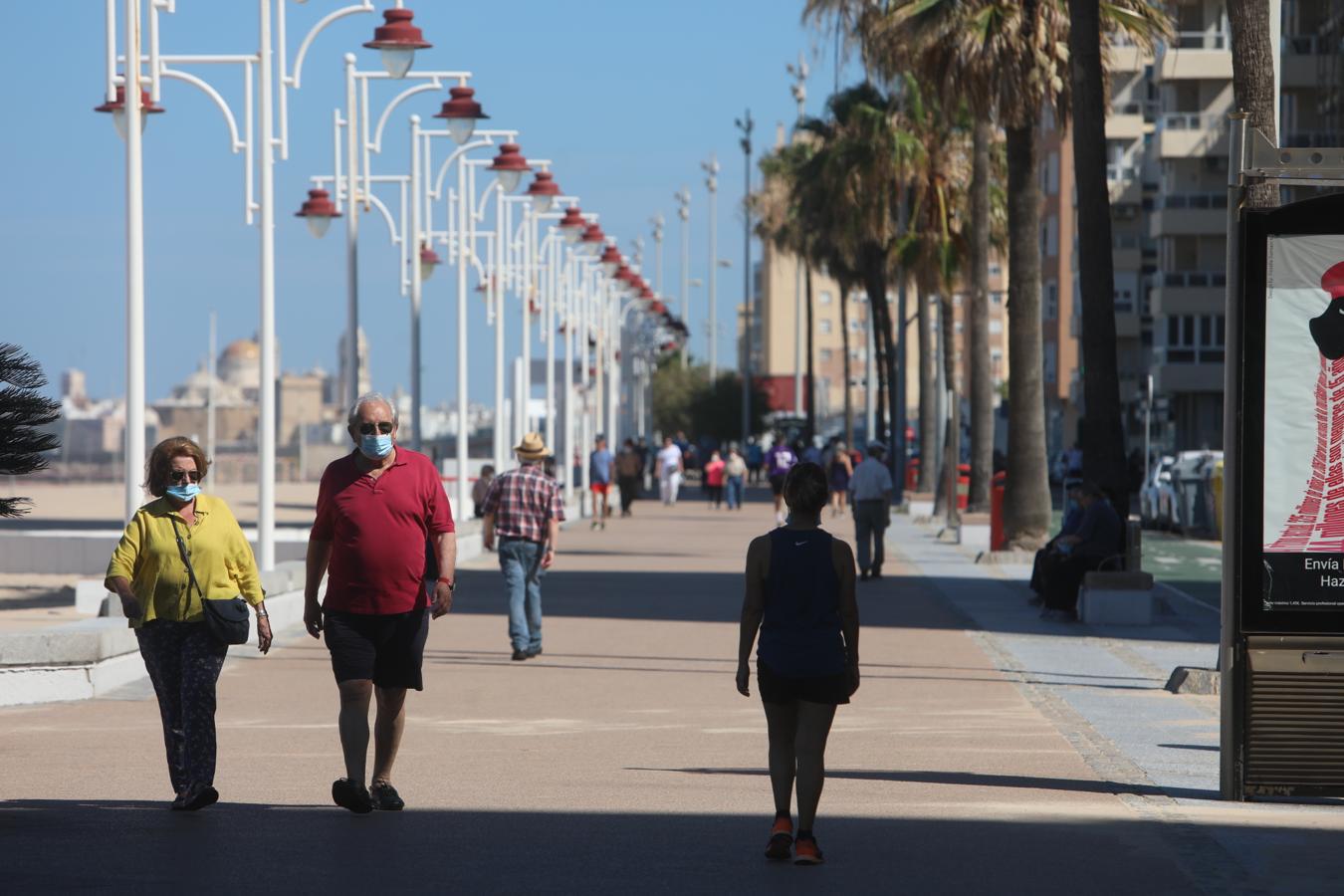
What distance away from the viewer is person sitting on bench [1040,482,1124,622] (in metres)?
20.7

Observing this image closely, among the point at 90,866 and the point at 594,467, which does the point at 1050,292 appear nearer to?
the point at 594,467

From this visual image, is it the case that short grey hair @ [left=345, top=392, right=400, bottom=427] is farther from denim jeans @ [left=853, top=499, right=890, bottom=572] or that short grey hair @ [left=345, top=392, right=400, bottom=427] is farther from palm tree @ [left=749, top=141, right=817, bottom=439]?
palm tree @ [left=749, top=141, right=817, bottom=439]

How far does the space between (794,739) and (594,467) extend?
35.4m

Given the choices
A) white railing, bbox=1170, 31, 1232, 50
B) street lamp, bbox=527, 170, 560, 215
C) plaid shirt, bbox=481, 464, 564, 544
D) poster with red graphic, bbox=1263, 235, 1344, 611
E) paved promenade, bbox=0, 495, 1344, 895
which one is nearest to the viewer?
paved promenade, bbox=0, 495, 1344, 895

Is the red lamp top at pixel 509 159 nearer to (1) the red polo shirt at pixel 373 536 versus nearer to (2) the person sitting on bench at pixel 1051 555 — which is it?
(2) the person sitting on bench at pixel 1051 555

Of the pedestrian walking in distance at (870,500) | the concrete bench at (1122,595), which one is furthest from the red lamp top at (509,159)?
the concrete bench at (1122,595)

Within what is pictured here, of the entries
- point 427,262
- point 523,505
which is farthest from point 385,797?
point 427,262

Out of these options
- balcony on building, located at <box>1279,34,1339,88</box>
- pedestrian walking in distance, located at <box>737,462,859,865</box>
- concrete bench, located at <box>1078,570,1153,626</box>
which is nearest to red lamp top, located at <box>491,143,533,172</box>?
concrete bench, located at <box>1078,570,1153,626</box>

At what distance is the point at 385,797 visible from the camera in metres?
9.42

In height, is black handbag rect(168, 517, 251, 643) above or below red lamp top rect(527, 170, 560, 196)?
below

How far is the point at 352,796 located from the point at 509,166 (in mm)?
23656

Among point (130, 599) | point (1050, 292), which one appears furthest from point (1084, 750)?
point (1050, 292)

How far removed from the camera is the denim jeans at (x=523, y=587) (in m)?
16.7

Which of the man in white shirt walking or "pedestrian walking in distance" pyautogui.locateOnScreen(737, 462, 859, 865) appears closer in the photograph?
"pedestrian walking in distance" pyautogui.locateOnScreen(737, 462, 859, 865)
